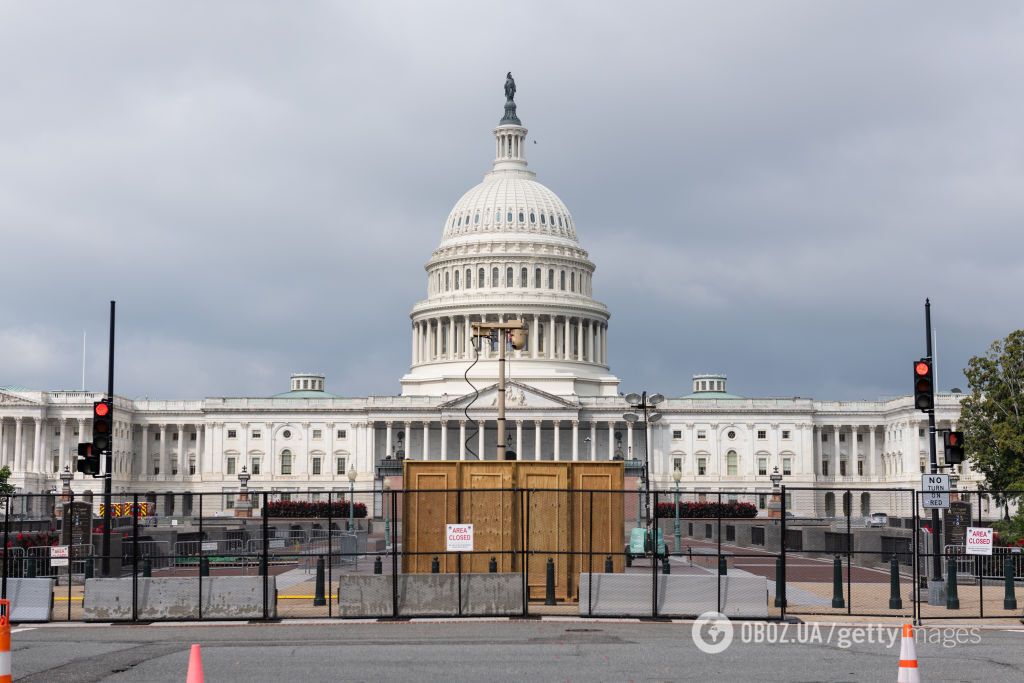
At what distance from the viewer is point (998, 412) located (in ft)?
261

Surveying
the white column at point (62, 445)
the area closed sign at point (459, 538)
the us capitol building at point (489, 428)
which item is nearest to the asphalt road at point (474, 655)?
the area closed sign at point (459, 538)

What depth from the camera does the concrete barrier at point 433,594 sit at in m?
30.9

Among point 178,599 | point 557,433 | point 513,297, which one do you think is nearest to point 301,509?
point 557,433

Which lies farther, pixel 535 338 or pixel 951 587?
pixel 535 338

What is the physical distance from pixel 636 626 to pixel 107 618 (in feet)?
38.1

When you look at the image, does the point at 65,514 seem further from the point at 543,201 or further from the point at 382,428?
the point at 543,201

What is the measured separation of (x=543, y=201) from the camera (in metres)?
164

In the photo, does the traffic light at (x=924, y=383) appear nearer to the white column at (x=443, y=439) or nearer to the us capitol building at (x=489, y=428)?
the us capitol building at (x=489, y=428)

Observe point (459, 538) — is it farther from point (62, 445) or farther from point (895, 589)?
point (62, 445)

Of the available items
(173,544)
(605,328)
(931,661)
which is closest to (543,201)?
(605,328)

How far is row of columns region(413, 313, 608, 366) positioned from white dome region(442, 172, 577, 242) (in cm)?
1048

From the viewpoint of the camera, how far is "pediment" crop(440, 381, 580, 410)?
464 ft

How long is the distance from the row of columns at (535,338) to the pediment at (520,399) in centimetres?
1025

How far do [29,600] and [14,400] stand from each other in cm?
11920
